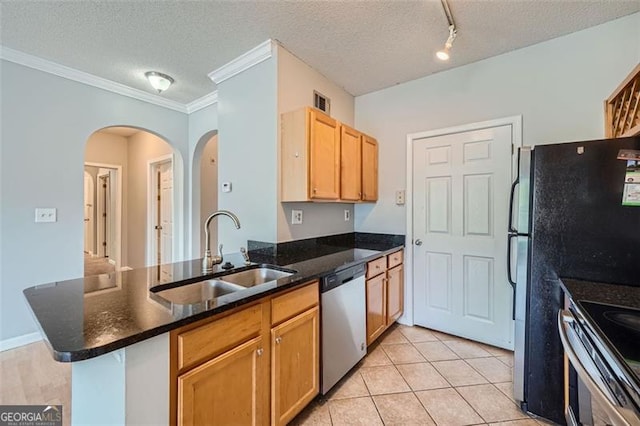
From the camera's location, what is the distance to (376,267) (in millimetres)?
2412

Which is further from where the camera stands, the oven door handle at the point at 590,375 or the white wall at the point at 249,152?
the white wall at the point at 249,152

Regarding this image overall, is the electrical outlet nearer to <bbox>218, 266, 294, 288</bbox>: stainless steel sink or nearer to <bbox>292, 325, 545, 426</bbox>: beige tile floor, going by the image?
<bbox>218, 266, 294, 288</bbox>: stainless steel sink

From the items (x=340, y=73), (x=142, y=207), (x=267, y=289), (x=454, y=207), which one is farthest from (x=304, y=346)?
(x=142, y=207)

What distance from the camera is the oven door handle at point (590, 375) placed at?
0.75 meters

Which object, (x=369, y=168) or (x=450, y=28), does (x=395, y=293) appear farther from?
(x=450, y=28)

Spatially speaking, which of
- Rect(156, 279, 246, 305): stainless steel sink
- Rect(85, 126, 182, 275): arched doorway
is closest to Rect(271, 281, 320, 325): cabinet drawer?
Rect(156, 279, 246, 305): stainless steel sink

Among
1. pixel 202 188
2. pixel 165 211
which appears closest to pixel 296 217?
pixel 202 188

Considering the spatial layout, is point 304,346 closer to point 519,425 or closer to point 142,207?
point 519,425

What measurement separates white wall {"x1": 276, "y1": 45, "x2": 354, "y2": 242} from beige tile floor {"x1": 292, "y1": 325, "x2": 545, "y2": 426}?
4.04 feet

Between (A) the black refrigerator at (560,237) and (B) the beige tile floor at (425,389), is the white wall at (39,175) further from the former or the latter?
(A) the black refrigerator at (560,237)

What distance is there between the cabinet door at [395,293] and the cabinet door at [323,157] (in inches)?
38.7

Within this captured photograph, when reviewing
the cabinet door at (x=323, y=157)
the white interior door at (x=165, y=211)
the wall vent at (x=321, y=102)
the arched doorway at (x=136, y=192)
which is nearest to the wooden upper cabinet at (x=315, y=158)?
the cabinet door at (x=323, y=157)

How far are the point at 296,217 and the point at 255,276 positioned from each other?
0.78 metres

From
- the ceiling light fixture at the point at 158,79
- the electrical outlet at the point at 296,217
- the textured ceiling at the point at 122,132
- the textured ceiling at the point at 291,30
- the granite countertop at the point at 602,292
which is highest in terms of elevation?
the textured ceiling at the point at 122,132
